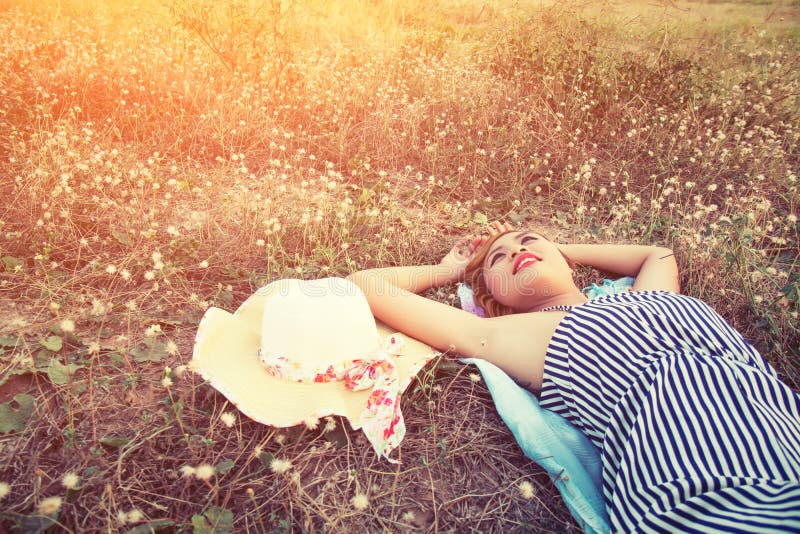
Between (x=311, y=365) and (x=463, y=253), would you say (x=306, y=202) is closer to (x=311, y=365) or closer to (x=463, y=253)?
(x=463, y=253)

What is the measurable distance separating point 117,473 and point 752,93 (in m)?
6.17

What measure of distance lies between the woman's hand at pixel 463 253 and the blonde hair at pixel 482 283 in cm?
10

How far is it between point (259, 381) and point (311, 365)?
0.81ft

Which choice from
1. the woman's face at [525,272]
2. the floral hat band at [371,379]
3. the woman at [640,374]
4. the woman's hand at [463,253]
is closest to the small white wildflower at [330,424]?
the floral hat band at [371,379]

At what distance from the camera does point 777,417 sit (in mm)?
1532

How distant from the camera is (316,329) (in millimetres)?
2057

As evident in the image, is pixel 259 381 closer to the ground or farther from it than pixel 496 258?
closer to the ground

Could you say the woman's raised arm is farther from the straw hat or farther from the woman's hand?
the woman's hand

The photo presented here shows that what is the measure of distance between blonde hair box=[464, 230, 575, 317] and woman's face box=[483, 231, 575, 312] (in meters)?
0.09

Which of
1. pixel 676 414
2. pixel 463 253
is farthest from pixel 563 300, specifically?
pixel 676 414

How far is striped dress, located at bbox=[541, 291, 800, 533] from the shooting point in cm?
138

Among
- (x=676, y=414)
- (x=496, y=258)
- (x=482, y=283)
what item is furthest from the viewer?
(x=482, y=283)

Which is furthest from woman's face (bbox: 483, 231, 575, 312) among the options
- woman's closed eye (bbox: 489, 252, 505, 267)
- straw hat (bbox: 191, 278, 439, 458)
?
straw hat (bbox: 191, 278, 439, 458)

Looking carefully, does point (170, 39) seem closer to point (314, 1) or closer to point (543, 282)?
point (314, 1)
